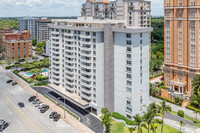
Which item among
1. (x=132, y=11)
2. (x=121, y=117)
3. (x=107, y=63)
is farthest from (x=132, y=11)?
(x=121, y=117)

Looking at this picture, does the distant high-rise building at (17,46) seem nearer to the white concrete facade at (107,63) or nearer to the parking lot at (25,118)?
the parking lot at (25,118)

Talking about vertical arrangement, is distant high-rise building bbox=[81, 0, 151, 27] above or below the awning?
above

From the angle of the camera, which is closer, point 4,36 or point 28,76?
point 28,76

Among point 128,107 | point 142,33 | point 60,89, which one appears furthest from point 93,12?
point 128,107

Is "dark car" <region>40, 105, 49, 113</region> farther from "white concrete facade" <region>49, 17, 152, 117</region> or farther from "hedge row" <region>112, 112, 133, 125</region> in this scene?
"hedge row" <region>112, 112, 133, 125</region>

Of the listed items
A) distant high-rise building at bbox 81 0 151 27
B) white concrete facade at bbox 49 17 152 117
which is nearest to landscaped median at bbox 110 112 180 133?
white concrete facade at bbox 49 17 152 117

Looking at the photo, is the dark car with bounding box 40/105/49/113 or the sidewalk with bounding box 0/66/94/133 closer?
the sidewalk with bounding box 0/66/94/133

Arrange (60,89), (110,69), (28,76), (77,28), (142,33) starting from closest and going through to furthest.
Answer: (142,33), (110,69), (77,28), (60,89), (28,76)

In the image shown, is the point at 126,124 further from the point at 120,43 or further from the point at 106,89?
the point at 120,43
